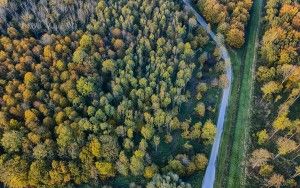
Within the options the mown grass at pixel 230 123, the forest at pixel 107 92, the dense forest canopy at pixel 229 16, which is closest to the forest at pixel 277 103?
the forest at pixel 107 92

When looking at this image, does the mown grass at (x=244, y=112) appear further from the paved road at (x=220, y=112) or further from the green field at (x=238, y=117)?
the paved road at (x=220, y=112)

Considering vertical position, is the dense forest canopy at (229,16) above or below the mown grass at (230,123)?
above

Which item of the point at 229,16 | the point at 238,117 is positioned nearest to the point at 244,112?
the point at 238,117

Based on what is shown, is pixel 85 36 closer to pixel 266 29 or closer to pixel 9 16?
pixel 9 16

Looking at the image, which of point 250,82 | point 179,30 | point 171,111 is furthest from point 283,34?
point 171,111

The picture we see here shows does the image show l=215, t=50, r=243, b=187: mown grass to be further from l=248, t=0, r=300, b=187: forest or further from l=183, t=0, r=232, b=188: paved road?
l=248, t=0, r=300, b=187: forest

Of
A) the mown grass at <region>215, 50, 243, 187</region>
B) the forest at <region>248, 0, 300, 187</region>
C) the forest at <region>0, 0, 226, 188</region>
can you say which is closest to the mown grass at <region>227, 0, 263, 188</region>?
the mown grass at <region>215, 50, 243, 187</region>
